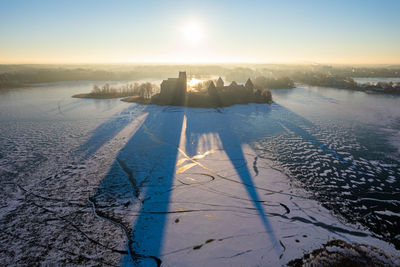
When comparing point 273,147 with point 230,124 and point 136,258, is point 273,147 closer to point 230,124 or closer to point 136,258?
point 230,124

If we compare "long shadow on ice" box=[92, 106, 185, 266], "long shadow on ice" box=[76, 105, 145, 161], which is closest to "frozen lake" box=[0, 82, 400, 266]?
"long shadow on ice" box=[92, 106, 185, 266]

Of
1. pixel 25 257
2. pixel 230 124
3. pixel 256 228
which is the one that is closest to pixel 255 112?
pixel 230 124

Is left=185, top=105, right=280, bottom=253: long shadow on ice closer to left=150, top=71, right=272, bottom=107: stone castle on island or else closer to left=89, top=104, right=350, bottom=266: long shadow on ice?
left=89, top=104, right=350, bottom=266: long shadow on ice

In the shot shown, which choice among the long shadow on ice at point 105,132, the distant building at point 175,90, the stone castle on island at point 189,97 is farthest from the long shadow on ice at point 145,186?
the distant building at point 175,90

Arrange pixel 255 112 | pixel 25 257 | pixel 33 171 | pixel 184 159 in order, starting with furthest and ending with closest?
pixel 255 112, pixel 184 159, pixel 33 171, pixel 25 257

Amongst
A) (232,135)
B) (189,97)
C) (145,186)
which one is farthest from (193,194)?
(189,97)

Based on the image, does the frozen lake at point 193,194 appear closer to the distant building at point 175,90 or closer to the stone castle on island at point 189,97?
the stone castle on island at point 189,97
